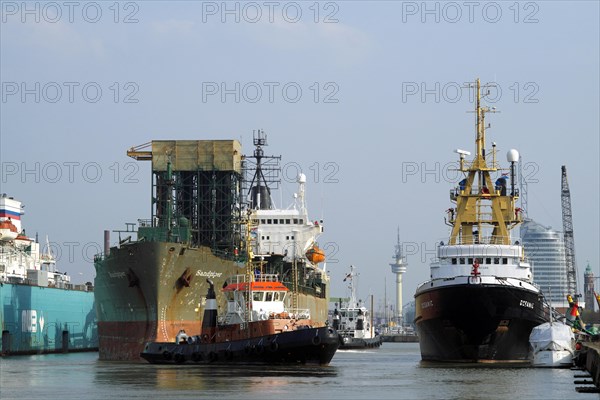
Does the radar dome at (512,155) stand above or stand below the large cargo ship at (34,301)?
above

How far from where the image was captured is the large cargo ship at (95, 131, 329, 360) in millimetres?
62938

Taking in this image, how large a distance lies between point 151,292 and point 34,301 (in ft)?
69.4

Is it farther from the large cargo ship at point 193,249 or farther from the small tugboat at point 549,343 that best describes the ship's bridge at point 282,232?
the small tugboat at point 549,343

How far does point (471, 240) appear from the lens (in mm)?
58906

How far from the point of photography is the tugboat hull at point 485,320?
50406mm

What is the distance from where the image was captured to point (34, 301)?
8094 cm

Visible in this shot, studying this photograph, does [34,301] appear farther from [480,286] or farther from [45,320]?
[480,286]

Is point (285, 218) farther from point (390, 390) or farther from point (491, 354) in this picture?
point (390, 390)

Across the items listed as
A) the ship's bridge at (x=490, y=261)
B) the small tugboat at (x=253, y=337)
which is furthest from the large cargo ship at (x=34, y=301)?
the ship's bridge at (x=490, y=261)

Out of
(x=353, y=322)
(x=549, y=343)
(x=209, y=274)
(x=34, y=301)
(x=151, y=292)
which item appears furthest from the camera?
(x=353, y=322)

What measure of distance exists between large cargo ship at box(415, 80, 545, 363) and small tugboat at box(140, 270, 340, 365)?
521 centimetres

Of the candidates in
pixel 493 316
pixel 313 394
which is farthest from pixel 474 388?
pixel 493 316

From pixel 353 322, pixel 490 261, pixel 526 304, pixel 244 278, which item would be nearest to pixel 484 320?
pixel 526 304

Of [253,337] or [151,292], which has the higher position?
[151,292]
